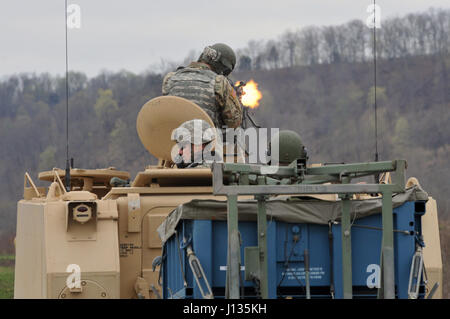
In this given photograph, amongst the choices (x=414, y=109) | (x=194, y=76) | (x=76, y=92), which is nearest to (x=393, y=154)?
(x=414, y=109)

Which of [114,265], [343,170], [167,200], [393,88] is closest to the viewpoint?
[343,170]

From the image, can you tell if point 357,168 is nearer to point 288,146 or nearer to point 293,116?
point 288,146

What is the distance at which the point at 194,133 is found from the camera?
11.9 m

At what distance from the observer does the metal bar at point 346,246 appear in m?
8.55

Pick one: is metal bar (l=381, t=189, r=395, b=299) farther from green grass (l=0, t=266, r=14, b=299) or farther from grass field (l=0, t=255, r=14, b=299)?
grass field (l=0, t=255, r=14, b=299)

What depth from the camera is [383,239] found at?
8281 millimetres

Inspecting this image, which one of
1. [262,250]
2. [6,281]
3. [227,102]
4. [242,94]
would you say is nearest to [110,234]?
[262,250]

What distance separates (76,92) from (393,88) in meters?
8.59

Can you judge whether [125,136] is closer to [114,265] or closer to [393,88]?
[393,88]

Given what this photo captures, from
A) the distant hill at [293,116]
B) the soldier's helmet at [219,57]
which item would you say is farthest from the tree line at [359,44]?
the soldier's helmet at [219,57]

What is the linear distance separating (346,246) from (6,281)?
841 inches

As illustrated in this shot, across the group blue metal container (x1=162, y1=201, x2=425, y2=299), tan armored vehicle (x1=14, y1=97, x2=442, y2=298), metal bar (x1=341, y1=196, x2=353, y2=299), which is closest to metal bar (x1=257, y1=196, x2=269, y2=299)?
blue metal container (x1=162, y1=201, x2=425, y2=299)

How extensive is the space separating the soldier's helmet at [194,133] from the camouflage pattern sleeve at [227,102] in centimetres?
95

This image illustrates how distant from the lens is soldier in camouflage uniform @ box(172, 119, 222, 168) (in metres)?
11.9
